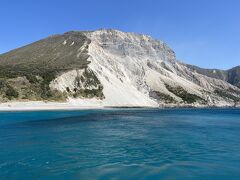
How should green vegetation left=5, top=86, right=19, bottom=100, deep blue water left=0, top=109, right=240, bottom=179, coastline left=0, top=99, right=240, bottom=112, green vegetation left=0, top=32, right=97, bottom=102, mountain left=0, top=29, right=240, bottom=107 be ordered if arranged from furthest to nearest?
mountain left=0, top=29, right=240, bottom=107, green vegetation left=0, top=32, right=97, bottom=102, green vegetation left=5, top=86, right=19, bottom=100, coastline left=0, top=99, right=240, bottom=112, deep blue water left=0, top=109, right=240, bottom=179

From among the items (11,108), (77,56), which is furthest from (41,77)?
(77,56)

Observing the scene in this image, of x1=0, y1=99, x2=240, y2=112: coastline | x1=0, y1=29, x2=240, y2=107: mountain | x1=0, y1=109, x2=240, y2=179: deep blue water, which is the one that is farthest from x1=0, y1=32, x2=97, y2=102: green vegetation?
x1=0, y1=109, x2=240, y2=179: deep blue water

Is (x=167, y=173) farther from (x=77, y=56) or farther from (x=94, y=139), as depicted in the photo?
(x=77, y=56)

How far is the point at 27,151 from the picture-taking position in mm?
26750

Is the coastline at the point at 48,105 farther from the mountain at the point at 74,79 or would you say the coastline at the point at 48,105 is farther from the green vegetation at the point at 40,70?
the green vegetation at the point at 40,70

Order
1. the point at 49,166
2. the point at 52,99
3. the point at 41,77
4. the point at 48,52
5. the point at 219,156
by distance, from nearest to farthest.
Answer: the point at 49,166 → the point at 219,156 → the point at 52,99 → the point at 41,77 → the point at 48,52

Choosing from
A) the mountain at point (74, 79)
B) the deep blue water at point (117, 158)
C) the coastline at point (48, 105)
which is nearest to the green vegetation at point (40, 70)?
the mountain at point (74, 79)

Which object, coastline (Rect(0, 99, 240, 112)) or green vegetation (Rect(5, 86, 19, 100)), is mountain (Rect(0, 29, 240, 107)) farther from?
coastline (Rect(0, 99, 240, 112))

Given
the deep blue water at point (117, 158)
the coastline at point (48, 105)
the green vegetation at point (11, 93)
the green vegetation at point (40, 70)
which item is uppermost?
the green vegetation at point (40, 70)

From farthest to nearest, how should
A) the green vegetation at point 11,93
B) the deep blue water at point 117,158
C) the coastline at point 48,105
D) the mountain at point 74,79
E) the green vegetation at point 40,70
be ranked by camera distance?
1. the mountain at point 74,79
2. the green vegetation at point 40,70
3. the green vegetation at point 11,93
4. the coastline at point 48,105
5. the deep blue water at point 117,158

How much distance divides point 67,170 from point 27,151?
308 inches

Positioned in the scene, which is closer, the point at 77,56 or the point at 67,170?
the point at 67,170

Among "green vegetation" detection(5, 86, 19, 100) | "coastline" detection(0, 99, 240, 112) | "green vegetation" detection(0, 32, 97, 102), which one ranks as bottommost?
"coastline" detection(0, 99, 240, 112)

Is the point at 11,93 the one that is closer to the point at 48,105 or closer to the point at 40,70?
the point at 48,105
